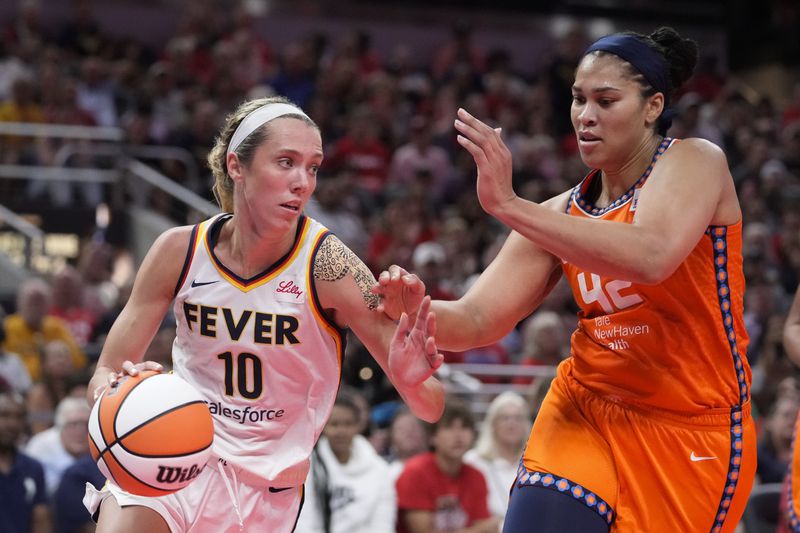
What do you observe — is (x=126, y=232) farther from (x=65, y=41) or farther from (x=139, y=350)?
(x=139, y=350)

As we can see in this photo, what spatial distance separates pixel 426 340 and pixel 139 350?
1.04 metres

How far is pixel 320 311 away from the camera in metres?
3.79

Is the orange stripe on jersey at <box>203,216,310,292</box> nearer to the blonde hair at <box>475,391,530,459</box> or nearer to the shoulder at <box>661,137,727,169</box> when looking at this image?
the shoulder at <box>661,137,727,169</box>

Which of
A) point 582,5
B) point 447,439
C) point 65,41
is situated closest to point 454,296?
point 447,439

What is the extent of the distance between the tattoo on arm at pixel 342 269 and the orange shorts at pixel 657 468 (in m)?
0.77

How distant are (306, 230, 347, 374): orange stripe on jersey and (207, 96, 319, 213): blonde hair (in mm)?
365

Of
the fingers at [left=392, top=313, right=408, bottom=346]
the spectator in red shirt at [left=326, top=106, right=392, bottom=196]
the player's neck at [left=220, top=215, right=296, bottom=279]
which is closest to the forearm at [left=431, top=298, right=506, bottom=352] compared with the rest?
the fingers at [left=392, top=313, right=408, bottom=346]

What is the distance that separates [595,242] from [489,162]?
391 mm

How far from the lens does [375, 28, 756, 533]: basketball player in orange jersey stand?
344 cm

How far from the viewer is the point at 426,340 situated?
3551 millimetres

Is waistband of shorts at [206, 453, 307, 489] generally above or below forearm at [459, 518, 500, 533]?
above

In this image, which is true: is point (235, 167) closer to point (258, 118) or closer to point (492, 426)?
point (258, 118)

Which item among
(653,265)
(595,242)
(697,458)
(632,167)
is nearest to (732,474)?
(697,458)

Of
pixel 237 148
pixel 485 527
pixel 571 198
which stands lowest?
pixel 485 527
